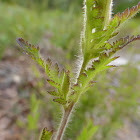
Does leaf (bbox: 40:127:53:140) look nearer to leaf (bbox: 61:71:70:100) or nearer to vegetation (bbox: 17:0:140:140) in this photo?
vegetation (bbox: 17:0:140:140)

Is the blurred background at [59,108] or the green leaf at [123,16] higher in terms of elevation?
the green leaf at [123,16]

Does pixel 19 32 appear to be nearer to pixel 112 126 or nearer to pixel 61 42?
pixel 112 126

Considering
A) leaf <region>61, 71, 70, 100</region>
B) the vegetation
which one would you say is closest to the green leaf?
the vegetation

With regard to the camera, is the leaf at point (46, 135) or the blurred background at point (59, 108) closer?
the leaf at point (46, 135)

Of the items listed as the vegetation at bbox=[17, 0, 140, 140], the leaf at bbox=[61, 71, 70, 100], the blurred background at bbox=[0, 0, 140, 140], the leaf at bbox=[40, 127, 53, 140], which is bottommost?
the blurred background at bbox=[0, 0, 140, 140]

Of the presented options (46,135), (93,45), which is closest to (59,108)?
(46,135)

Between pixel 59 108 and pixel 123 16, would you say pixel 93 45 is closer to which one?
pixel 123 16

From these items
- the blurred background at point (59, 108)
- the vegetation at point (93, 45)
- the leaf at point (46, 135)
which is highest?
the vegetation at point (93, 45)

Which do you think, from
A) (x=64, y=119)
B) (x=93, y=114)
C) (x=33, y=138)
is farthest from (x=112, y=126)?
(x=64, y=119)

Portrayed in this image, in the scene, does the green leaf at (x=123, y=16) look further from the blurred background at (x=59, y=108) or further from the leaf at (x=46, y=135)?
the blurred background at (x=59, y=108)

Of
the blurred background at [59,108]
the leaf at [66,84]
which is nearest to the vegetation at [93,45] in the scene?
the leaf at [66,84]

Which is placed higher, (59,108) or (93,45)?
(93,45)
